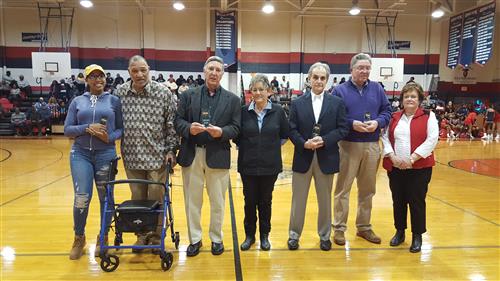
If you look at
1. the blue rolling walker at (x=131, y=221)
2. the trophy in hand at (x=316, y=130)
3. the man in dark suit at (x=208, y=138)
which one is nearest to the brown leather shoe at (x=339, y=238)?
the trophy in hand at (x=316, y=130)

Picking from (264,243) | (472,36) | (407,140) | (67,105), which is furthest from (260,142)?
(472,36)

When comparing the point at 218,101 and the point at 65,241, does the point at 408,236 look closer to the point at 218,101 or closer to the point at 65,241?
the point at 218,101

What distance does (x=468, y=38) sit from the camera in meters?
14.6

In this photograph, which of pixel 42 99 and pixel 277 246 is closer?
pixel 277 246

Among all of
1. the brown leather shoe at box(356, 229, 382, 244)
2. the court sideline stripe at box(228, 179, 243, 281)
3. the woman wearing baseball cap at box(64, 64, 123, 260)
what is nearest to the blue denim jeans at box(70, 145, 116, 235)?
the woman wearing baseball cap at box(64, 64, 123, 260)

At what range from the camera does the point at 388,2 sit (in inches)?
664

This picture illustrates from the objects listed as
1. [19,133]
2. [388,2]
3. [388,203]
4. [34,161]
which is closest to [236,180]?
[388,203]

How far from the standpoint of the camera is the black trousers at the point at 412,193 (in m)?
3.33

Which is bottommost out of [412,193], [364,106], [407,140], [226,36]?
[412,193]

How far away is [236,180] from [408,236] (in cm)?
330

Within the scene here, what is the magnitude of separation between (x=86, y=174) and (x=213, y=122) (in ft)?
3.73

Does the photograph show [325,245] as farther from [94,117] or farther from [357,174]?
[94,117]

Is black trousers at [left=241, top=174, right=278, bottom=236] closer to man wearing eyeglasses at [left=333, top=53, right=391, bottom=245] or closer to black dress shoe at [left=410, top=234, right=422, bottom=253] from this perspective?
man wearing eyeglasses at [left=333, top=53, right=391, bottom=245]

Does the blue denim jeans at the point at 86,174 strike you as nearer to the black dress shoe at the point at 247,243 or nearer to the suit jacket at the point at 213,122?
the suit jacket at the point at 213,122
